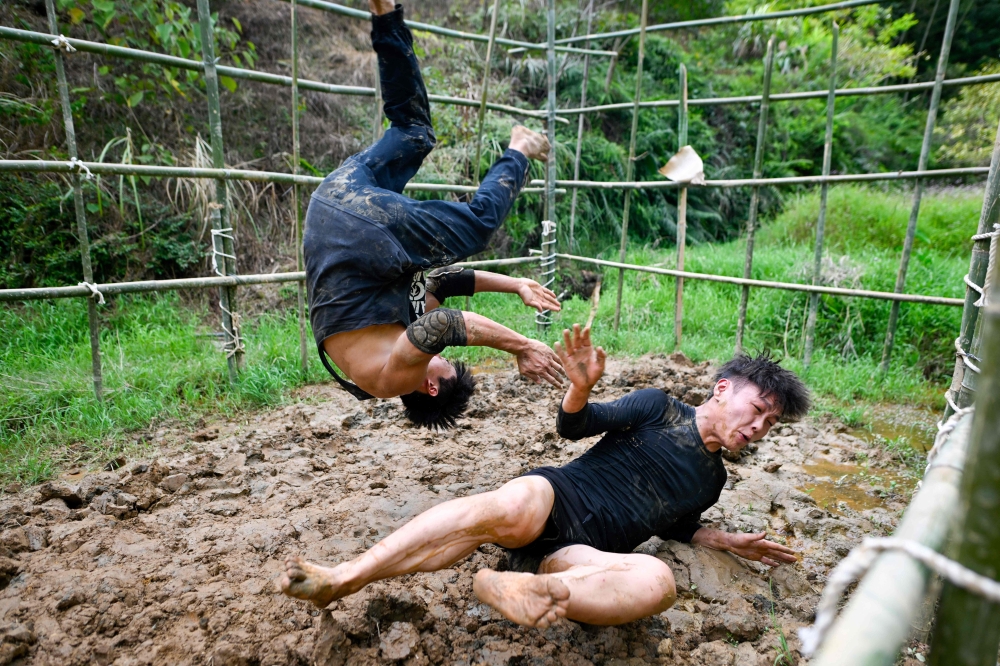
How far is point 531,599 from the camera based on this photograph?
1637 mm

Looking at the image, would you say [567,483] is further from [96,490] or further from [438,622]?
[96,490]

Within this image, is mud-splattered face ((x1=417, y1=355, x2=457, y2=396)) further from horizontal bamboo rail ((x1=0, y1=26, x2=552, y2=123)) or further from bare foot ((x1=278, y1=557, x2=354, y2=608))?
horizontal bamboo rail ((x1=0, y1=26, x2=552, y2=123))

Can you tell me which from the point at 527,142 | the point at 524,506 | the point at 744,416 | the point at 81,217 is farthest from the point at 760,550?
the point at 81,217

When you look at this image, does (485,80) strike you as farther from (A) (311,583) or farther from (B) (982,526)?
(B) (982,526)

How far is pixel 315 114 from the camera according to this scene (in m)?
7.19

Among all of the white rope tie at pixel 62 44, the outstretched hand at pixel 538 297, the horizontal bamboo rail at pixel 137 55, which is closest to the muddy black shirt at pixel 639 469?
the outstretched hand at pixel 538 297

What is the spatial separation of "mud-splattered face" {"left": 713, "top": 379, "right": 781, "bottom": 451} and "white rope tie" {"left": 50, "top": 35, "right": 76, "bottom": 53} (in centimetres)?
383

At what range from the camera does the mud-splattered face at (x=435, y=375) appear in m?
2.83

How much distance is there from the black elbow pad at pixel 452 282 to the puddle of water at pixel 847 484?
2035 millimetres

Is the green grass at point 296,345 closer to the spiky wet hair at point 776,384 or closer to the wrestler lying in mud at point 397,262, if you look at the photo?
the wrestler lying in mud at point 397,262

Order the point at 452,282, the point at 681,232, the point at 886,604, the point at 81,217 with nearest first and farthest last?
the point at 886,604
the point at 452,282
the point at 81,217
the point at 681,232

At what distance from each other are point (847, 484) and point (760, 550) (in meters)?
1.16

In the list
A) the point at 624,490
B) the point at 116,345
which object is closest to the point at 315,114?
the point at 116,345

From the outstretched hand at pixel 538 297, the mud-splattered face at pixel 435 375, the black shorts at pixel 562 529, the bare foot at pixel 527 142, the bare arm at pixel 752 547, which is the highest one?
the bare foot at pixel 527 142
